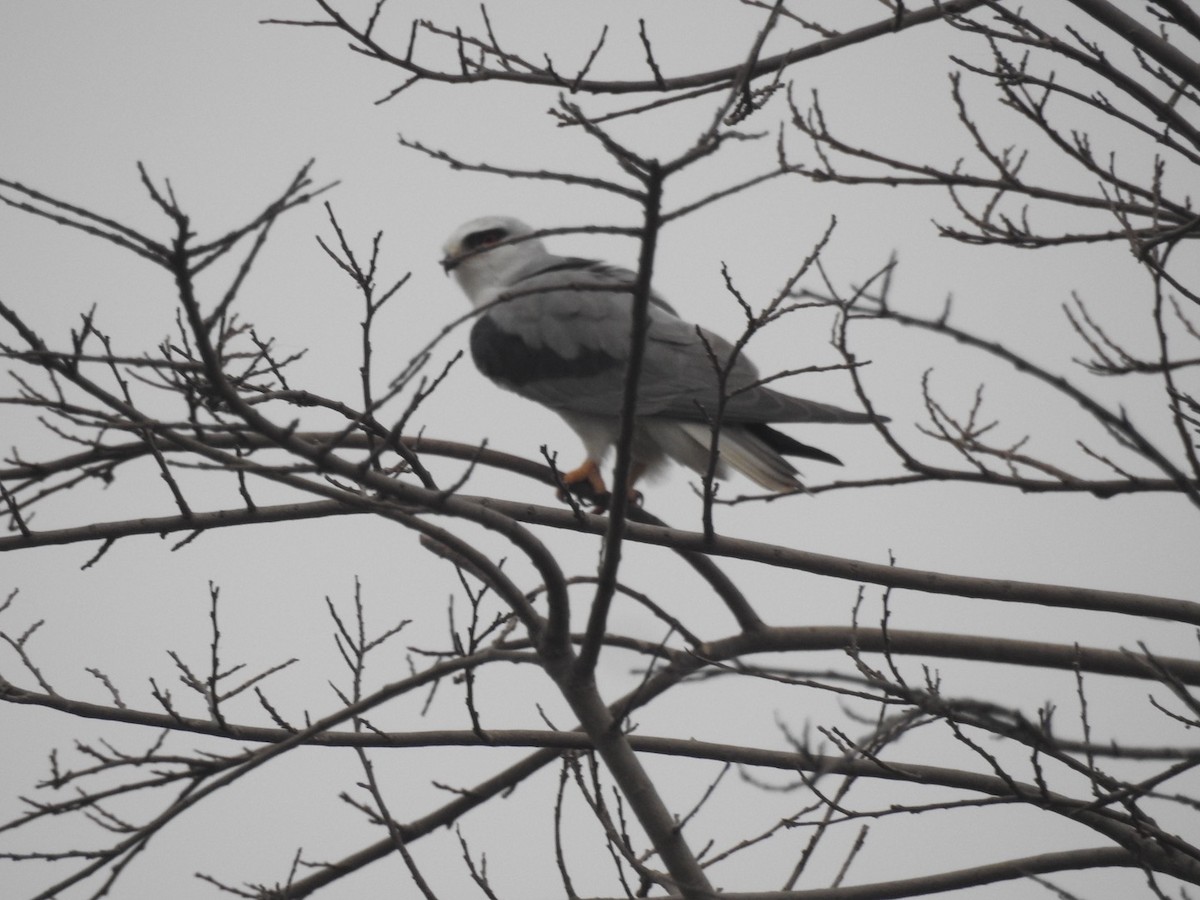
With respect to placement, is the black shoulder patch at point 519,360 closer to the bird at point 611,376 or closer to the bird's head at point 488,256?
the bird at point 611,376

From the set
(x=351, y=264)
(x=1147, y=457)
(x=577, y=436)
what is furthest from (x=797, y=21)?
(x=577, y=436)

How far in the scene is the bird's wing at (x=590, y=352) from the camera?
19.5ft

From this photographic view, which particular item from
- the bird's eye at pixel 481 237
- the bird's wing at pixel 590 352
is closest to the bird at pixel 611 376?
the bird's wing at pixel 590 352

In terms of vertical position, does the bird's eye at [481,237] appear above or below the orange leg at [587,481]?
above

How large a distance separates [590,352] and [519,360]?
0.43 m

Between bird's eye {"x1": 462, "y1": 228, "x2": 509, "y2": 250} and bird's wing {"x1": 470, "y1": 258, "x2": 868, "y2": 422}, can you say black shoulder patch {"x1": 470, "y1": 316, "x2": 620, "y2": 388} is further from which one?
bird's eye {"x1": 462, "y1": 228, "x2": 509, "y2": 250}

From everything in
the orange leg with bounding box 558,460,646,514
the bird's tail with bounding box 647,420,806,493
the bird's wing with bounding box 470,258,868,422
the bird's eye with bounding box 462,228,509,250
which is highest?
the bird's eye with bounding box 462,228,509,250

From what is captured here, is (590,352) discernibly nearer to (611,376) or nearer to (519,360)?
(611,376)

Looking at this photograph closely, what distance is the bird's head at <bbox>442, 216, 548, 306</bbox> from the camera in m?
7.75

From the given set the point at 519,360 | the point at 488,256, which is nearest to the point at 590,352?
the point at 519,360

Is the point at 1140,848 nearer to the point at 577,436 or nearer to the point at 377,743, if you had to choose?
the point at 377,743

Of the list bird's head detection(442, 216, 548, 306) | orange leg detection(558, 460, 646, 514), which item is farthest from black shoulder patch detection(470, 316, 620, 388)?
bird's head detection(442, 216, 548, 306)

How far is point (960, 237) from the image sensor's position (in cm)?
354

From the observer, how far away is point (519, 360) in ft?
21.9
